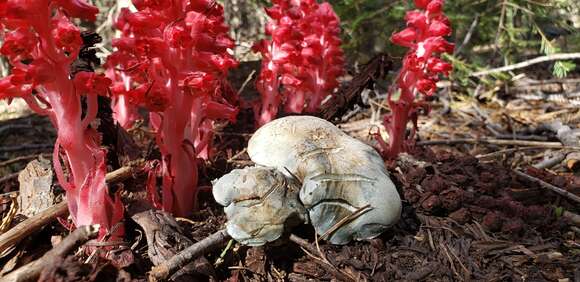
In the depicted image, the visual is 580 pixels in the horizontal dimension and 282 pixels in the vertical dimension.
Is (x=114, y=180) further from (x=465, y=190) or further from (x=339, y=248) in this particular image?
(x=465, y=190)

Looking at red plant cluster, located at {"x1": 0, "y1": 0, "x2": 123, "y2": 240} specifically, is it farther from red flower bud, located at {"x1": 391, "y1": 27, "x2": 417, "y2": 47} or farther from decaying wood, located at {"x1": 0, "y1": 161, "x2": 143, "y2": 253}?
red flower bud, located at {"x1": 391, "y1": 27, "x2": 417, "y2": 47}

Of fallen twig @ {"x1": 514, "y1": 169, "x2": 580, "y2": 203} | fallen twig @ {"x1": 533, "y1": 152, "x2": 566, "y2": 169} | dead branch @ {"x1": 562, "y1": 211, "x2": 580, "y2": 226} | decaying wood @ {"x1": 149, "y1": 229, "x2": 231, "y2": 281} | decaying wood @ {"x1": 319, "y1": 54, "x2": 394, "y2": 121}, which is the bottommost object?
fallen twig @ {"x1": 533, "y1": 152, "x2": 566, "y2": 169}

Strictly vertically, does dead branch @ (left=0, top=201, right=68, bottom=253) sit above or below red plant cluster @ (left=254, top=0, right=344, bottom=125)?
below

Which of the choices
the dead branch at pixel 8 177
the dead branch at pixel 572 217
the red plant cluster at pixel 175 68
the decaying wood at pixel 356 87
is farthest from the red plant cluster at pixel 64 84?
the dead branch at pixel 572 217

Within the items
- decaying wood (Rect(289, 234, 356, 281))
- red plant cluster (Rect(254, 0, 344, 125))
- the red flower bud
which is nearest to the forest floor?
decaying wood (Rect(289, 234, 356, 281))

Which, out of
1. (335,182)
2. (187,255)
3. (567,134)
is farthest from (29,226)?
(567,134)

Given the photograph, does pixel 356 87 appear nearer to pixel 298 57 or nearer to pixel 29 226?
pixel 298 57

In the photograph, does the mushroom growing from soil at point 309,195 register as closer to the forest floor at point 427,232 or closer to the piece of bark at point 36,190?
the forest floor at point 427,232
